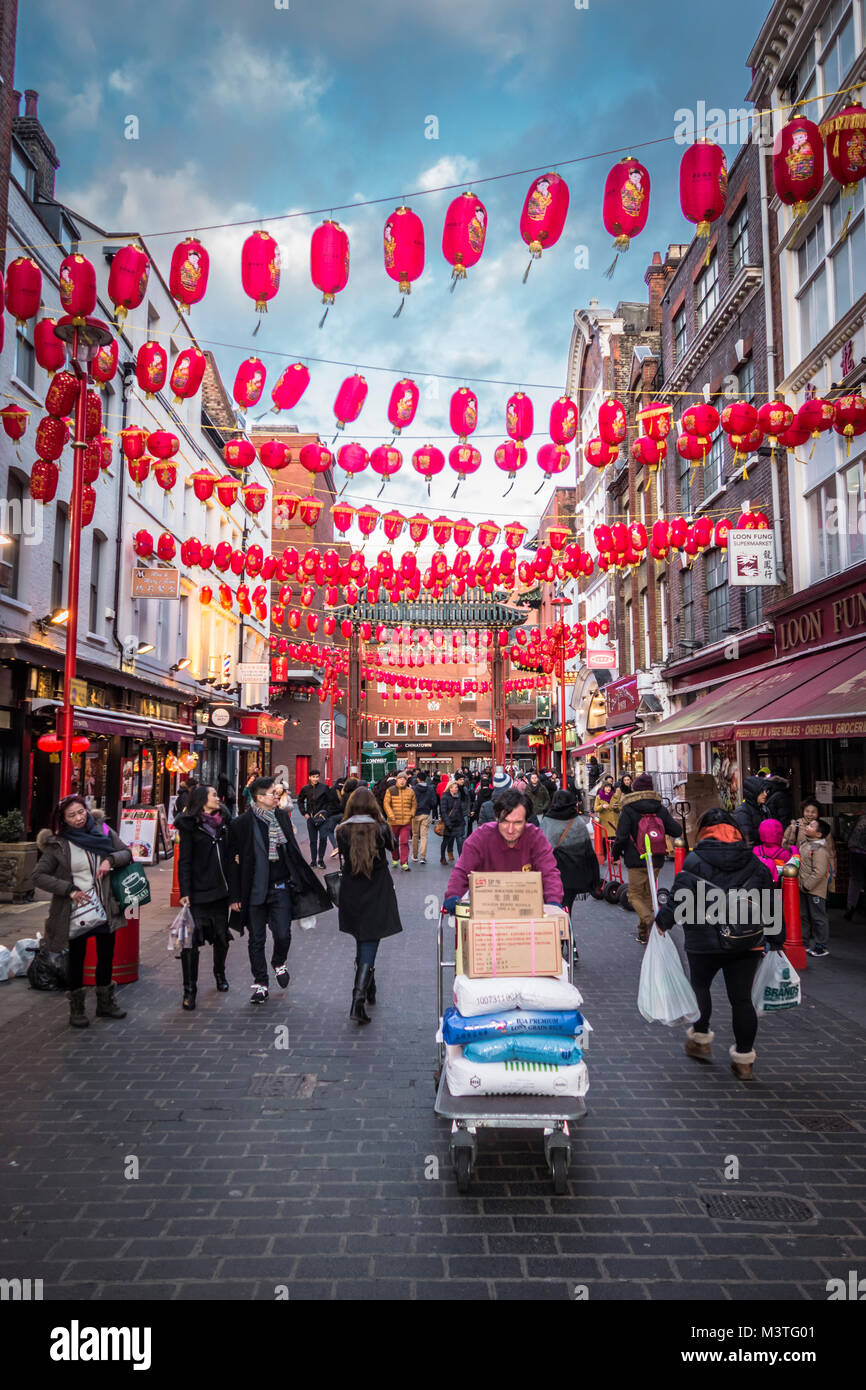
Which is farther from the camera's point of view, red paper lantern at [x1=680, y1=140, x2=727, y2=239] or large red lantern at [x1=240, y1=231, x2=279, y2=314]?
large red lantern at [x1=240, y1=231, x2=279, y2=314]

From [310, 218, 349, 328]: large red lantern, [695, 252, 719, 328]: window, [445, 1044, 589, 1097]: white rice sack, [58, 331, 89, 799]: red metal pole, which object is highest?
[695, 252, 719, 328]: window

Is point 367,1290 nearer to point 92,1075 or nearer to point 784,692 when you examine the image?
point 92,1075

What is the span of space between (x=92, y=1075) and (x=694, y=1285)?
3960 millimetres

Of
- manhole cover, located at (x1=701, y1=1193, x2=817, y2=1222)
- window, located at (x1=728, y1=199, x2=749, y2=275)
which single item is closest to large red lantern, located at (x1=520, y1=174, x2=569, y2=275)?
manhole cover, located at (x1=701, y1=1193, x2=817, y2=1222)

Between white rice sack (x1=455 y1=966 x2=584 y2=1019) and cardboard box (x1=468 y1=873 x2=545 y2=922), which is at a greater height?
cardboard box (x1=468 y1=873 x2=545 y2=922)

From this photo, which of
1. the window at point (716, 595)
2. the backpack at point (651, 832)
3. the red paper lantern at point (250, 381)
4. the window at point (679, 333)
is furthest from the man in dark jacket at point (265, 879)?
the window at point (679, 333)

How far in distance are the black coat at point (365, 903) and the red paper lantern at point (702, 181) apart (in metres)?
5.93

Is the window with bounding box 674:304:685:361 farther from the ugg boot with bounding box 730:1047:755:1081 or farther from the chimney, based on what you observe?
the ugg boot with bounding box 730:1047:755:1081

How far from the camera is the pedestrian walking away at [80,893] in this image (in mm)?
6344

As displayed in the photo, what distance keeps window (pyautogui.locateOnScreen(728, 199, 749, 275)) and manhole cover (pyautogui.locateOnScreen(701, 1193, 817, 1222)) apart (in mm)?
18366

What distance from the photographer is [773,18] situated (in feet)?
47.1

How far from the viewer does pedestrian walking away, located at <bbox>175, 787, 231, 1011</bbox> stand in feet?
23.6

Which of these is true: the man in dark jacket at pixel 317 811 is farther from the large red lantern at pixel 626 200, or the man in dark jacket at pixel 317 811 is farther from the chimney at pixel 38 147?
the chimney at pixel 38 147

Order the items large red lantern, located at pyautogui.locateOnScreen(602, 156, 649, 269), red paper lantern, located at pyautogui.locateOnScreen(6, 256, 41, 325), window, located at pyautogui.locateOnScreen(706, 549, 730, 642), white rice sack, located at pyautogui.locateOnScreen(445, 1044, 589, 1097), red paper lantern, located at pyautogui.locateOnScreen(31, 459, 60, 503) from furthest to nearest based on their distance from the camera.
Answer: window, located at pyautogui.locateOnScreen(706, 549, 730, 642), red paper lantern, located at pyautogui.locateOnScreen(31, 459, 60, 503), red paper lantern, located at pyautogui.locateOnScreen(6, 256, 41, 325), large red lantern, located at pyautogui.locateOnScreen(602, 156, 649, 269), white rice sack, located at pyautogui.locateOnScreen(445, 1044, 589, 1097)
